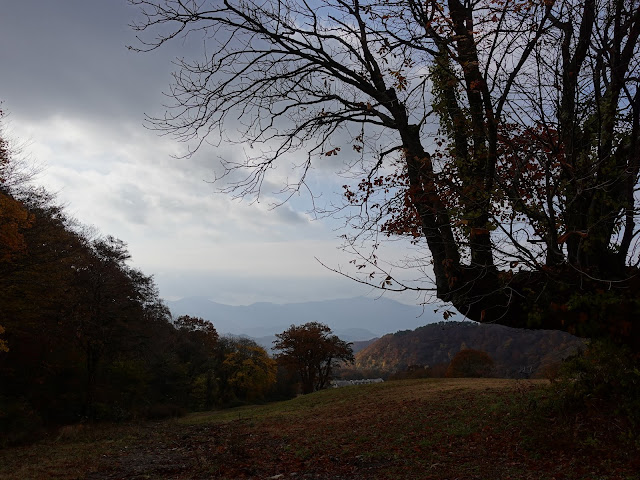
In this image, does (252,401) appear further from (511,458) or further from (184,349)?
(511,458)

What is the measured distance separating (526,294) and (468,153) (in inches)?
90.8

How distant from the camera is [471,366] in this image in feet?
136

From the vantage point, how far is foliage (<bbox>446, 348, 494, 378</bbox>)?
40.5 meters

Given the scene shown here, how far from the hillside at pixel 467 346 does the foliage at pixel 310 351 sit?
11.7m

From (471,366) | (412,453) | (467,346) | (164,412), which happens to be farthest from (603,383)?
(467,346)

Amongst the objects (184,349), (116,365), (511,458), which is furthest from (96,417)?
(511,458)

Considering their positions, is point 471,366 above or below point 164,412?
above

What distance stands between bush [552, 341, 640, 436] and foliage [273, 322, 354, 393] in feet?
121

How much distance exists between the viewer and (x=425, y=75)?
22.0 feet

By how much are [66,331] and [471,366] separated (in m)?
35.4

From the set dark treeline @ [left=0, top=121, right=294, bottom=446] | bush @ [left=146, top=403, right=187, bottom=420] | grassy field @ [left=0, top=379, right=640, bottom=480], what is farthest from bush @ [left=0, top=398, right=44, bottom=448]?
bush @ [left=146, top=403, right=187, bottom=420]

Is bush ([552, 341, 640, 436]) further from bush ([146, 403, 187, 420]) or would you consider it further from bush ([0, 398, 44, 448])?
bush ([146, 403, 187, 420])

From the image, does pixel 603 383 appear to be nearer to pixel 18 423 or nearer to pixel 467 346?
pixel 18 423

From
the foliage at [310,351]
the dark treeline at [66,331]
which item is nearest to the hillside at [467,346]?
the foliage at [310,351]
